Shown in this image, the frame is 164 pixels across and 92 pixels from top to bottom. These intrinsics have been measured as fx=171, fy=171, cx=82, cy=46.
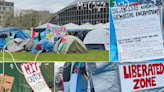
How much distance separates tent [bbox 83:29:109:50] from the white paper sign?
8.74 m

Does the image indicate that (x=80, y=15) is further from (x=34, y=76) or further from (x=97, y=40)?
(x=34, y=76)

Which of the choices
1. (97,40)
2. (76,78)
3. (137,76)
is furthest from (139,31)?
(97,40)

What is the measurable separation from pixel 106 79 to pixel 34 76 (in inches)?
39.5

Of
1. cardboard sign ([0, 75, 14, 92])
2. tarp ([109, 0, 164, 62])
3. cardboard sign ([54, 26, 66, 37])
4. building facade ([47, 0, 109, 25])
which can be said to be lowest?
cardboard sign ([0, 75, 14, 92])

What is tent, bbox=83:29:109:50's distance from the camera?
11211 millimetres

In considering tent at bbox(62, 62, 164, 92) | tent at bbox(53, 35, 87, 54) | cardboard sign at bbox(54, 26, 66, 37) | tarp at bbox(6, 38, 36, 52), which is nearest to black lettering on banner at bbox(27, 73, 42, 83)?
tent at bbox(62, 62, 164, 92)

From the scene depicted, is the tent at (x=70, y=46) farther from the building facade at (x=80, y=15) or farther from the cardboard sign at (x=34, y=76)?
the building facade at (x=80, y=15)

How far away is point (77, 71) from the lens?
95.3 inches

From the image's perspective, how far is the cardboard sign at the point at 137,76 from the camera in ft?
7.45

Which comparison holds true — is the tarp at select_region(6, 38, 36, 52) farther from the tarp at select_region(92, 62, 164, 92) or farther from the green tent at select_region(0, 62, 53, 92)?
the tarp at select_region(92, 62, 164, 92)

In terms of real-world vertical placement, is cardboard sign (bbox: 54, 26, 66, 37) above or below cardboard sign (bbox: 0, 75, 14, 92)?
above

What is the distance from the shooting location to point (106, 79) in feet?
7.77

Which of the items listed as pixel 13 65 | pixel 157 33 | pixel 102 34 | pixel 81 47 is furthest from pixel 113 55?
pixel 102 34

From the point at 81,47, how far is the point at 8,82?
6.80 meters
